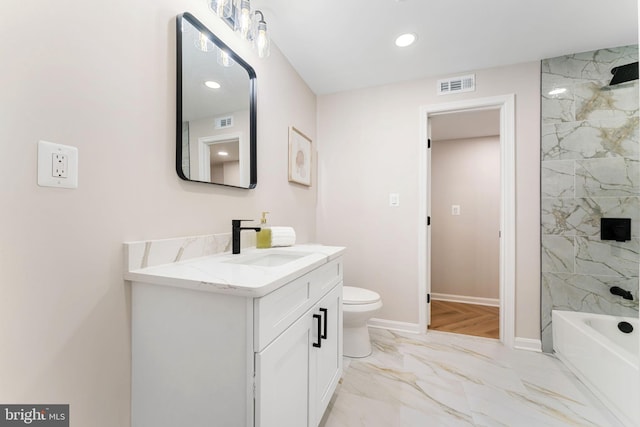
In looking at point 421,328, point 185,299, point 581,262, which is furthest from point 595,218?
point 185,299

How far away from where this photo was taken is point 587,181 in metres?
1.92

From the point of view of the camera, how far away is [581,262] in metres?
1.93

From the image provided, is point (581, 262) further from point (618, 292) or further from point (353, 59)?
point (353, 59)

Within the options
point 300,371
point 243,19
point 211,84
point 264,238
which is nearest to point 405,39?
point 243,19

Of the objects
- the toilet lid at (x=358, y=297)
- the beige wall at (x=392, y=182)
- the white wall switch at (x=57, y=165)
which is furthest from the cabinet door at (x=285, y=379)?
the beige wall at (x=392, y=182)

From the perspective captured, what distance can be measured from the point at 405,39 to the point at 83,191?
6.63 feet

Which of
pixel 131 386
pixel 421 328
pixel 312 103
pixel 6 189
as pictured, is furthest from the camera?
pixel 312 103

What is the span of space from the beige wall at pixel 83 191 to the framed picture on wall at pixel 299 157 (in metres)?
1.03

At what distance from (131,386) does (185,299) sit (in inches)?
16.8

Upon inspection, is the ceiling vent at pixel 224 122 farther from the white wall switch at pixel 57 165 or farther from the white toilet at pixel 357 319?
the white toilet at pixel 357 319

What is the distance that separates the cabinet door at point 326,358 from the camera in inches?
44.1

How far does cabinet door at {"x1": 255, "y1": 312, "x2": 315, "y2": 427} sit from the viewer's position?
0.74 m

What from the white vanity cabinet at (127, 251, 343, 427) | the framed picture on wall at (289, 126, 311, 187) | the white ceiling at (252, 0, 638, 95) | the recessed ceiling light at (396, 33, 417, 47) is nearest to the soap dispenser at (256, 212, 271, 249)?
the white vanity cabinet at (127, 251, 343, 427)

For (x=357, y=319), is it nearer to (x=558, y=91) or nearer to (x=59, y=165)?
(x=59, y=165)
